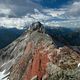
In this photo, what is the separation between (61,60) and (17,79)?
6972cm

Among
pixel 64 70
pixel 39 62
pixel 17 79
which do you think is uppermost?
pixel 64 70

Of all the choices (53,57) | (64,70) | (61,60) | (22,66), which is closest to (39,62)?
(53,57)

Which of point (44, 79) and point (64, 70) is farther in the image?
point (44, 79)

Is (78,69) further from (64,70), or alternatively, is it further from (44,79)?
(44,79)

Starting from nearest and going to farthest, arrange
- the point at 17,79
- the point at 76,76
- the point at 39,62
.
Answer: the point at 76,76
the point at 39,62
the point at 17,79

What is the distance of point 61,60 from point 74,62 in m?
4.61

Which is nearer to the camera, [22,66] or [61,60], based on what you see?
[61,60]

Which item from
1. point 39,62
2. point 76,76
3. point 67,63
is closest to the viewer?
point 76,76

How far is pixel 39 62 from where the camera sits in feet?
375

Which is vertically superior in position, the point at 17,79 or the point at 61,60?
the point at 61,60

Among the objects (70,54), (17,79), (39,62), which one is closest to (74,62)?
(70,54)

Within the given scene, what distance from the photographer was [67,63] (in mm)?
85562

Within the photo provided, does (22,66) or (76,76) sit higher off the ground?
(76,76)

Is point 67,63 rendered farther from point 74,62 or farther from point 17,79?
point 17,79
